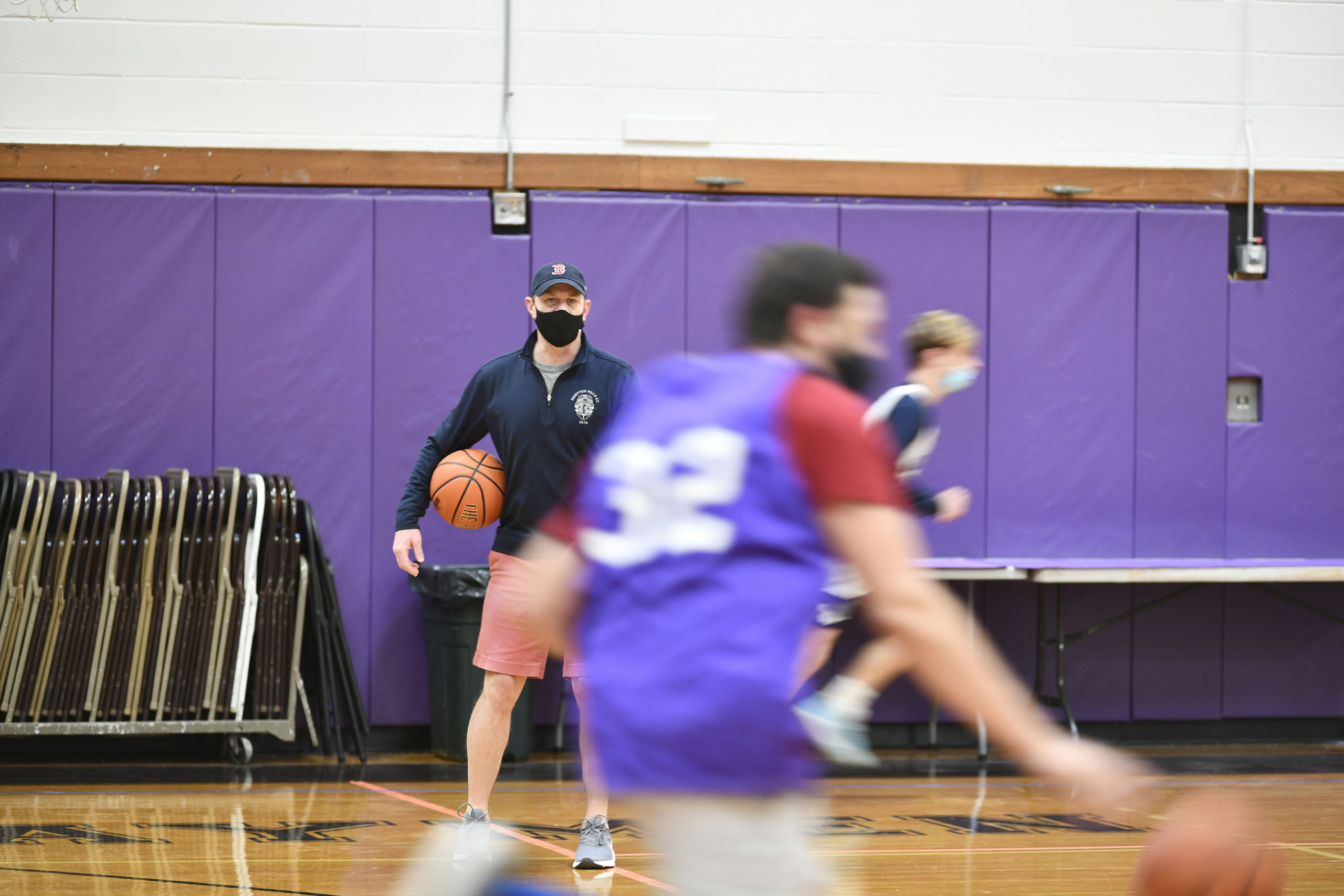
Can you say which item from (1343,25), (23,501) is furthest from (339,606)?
(1343,25)

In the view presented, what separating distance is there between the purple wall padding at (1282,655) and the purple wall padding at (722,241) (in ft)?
10.9

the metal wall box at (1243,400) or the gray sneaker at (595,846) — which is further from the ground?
the metal wall box at (1243,400)

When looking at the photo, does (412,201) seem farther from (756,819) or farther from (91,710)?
(756,819)

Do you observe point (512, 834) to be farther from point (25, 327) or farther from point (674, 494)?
point (25, 327)

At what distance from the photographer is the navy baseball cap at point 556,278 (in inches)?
186

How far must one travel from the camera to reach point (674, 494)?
70.5 inches

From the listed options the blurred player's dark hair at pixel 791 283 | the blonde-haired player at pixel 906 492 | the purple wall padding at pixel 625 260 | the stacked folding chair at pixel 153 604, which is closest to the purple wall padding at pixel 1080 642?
the blonde-haired player at pixel 906 492

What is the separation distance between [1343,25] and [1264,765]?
179 inches

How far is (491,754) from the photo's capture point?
176 inches

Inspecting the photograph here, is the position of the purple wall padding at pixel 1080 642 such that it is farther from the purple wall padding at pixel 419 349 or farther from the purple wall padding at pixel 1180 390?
the purple wall padding at pixel 419 349

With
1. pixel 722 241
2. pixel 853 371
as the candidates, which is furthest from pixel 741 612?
pixel 722 241

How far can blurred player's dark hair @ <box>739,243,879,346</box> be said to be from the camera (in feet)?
6.15

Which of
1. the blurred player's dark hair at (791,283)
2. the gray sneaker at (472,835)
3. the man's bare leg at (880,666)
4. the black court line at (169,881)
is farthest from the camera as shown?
the man's bare leg at (880,666)

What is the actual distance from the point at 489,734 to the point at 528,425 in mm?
1069
